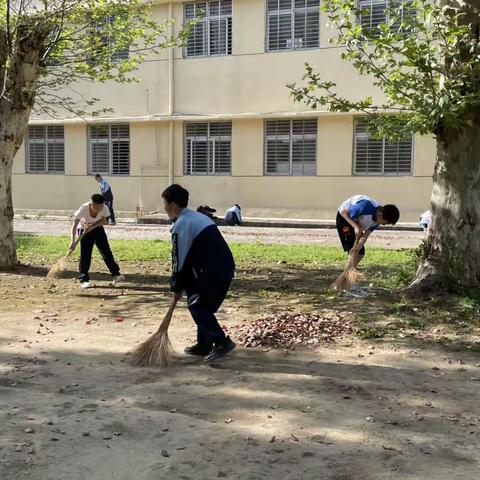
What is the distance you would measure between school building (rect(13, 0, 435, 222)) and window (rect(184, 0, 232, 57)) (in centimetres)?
3

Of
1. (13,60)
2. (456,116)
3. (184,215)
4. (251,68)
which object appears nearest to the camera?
(184,215)

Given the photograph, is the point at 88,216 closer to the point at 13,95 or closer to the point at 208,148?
the point at 13,95

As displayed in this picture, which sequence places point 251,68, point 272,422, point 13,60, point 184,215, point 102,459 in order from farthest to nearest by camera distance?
point 251,68, point 13,60, point 184,215, point 272,422, point 102,459

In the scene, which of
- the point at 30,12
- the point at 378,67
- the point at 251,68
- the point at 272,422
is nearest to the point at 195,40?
the point at 251,68

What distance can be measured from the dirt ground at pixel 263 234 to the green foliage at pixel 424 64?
720cm

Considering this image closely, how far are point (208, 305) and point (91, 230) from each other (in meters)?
3.90

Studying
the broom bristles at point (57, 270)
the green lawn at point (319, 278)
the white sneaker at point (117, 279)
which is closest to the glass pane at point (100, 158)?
the green lawn at point (319, 278)

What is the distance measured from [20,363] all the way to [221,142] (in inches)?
680

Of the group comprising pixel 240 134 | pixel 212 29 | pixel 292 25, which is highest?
pixel 212 29

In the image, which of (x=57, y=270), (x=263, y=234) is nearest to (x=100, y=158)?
(x=263, y=234)

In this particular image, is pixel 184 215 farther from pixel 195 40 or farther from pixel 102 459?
pixel 195 40

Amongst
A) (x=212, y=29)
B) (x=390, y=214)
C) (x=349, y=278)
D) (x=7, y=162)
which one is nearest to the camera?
(x=390, y=214)

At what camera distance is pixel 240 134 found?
71.6 ft

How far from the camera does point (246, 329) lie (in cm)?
664
